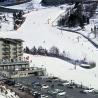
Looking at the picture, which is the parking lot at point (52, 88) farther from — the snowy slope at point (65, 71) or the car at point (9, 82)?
the snowy slope at point (65, 71)

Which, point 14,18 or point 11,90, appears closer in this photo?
point 11,90

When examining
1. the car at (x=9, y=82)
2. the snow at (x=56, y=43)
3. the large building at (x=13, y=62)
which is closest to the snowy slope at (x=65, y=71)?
the snow at (x=56, y=43)

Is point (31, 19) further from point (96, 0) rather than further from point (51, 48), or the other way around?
point (51, 48)

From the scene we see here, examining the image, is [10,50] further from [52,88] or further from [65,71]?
[52,88]

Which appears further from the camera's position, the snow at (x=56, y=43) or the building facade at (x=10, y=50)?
the building facade at (x=10, y=50)

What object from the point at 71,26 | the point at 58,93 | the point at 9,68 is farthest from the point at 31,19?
the point at 58,93

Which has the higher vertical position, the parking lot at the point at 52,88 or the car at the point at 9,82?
the car at the point at 9,82

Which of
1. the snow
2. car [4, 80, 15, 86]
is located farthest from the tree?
car [4, 80, 15, 86]
